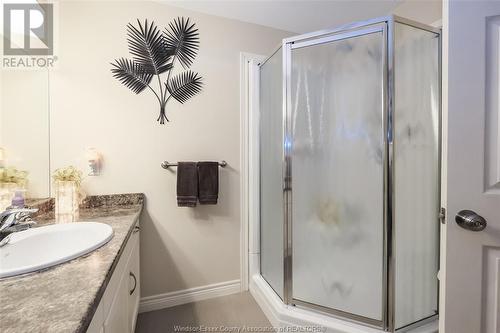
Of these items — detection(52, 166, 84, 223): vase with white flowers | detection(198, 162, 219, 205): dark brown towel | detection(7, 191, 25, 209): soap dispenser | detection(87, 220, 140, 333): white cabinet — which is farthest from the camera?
detection(198, 162, 219, 205): dark brown towel

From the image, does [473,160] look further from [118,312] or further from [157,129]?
[157,129]

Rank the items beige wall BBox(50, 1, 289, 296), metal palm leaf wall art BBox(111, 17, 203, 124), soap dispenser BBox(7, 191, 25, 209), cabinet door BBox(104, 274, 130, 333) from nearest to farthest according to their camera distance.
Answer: cabinet door BBox(104, 274, 130, 333) → soap dispenser BBox(7, 191, 25, 209) → beige wall BBox(50, 1, 289, 296) → metal palm leaf wall art BBox(111, 17, 203, 124)

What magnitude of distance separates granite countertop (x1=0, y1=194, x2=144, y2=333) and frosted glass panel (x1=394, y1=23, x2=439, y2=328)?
4.49 ft

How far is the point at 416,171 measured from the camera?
4.01 ft

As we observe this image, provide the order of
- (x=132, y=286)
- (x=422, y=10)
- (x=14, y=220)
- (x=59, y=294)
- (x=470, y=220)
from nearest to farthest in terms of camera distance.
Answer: (x=59, y=294), (x=470, y=220), (x=14, y=220), (x=132, y=286), (x=422, y=10)

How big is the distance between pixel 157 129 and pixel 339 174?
1.29 meters

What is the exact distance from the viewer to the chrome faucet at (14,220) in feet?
2.78

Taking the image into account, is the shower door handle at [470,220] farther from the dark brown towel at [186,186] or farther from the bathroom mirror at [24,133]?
the bathroom mirror at [24,133]

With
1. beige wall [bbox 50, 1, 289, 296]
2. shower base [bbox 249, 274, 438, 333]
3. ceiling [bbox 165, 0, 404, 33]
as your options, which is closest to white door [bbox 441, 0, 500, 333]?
shower base [bbox 249, 274, 438, 333]

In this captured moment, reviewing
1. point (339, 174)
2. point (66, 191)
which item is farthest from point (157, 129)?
point (339, 174)

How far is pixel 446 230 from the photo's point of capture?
2.69 ft

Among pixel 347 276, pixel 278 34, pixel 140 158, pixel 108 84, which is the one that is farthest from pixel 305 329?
pixel 278 34

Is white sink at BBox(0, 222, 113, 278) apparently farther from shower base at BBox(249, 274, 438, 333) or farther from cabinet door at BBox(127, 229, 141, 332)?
shower base at BBox(249, 274, 438, 333)

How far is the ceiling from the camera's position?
1.57m
